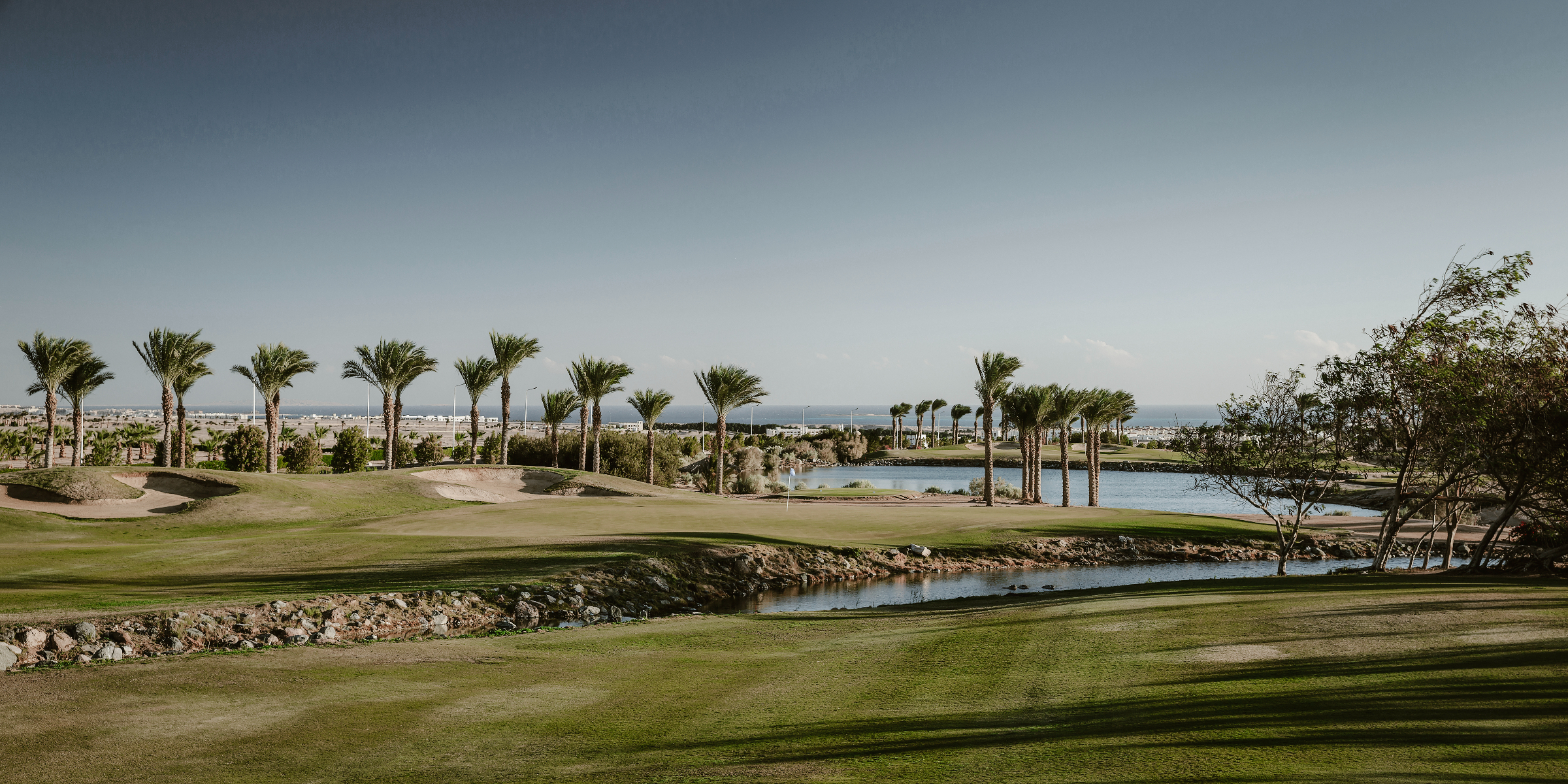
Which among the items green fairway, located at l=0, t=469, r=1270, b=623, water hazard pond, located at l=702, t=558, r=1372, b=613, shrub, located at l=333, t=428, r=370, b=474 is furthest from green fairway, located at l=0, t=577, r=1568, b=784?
shrub, located at l=333, t=428, r=370, b=474

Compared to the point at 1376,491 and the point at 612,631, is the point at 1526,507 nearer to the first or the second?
the point at 612,631

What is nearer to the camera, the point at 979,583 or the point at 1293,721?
the point at 1293,721

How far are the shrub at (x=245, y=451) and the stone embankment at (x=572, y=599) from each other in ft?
152

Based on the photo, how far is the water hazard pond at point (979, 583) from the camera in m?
25.1

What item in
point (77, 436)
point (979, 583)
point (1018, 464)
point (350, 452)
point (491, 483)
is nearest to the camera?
point (979, 583)

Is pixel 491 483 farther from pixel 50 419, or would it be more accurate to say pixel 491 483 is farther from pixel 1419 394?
pixel 1419 394

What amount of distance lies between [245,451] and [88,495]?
98.5ft

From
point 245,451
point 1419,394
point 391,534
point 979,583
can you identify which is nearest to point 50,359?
point 245,451

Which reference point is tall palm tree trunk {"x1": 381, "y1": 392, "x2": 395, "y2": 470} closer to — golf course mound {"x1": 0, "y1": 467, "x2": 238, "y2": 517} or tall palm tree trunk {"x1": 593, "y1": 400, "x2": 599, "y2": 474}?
tall palm tree trunk {"x1": 593, "y1": 400, "x2": 599, "y2": 474}

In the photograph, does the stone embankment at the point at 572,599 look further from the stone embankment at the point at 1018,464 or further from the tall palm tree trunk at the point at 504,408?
the stone embankment at the point at 1018,464

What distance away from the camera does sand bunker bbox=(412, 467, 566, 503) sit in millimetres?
43469

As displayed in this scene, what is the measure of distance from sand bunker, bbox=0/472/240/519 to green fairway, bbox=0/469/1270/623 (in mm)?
617

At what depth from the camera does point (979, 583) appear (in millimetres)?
29000

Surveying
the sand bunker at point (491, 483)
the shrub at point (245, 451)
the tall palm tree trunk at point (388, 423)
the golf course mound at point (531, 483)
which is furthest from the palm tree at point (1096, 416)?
the shrub at point (245, 451)
